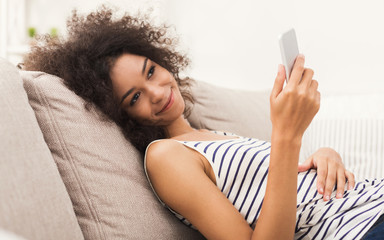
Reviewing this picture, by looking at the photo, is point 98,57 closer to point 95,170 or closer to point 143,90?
point 143,90

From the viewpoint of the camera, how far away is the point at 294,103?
83 centimetres

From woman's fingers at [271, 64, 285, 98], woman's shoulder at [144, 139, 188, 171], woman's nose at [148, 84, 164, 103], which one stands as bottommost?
woman's shoulder at [144, 139, 188, 171]

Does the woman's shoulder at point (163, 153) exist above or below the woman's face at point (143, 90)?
below

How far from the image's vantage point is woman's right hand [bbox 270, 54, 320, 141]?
0.83 metres

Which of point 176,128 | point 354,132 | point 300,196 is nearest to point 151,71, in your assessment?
point 176,128

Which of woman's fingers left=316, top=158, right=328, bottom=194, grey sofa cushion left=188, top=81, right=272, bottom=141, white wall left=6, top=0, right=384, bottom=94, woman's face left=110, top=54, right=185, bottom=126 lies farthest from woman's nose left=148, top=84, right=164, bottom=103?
white wall left=6, top=0, right=384, bottom=94

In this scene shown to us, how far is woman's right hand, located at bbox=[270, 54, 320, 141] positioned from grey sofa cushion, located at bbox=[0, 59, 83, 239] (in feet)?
1.53

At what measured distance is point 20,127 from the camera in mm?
742

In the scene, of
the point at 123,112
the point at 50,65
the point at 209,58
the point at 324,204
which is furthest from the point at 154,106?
the point at 209,58

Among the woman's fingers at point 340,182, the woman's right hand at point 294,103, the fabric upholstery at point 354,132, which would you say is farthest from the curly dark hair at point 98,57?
the fabric upholstery at point 354,132

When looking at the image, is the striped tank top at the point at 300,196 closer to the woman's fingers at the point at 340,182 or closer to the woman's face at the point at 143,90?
the woman's fingers at the point at 340,182

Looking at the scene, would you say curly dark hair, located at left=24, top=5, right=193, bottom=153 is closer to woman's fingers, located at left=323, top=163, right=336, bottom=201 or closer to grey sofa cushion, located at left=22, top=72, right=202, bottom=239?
grey sofa cushion, located at left=22, top=72, right=202, bottom=239

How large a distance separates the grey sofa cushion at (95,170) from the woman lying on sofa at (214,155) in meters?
0.05

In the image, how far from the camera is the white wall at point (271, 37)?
2129mm
